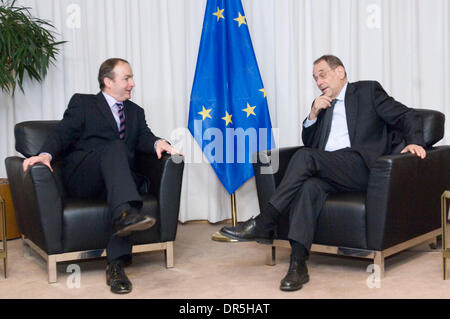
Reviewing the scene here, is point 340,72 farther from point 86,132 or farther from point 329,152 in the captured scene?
point 86,132

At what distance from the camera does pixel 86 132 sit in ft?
10.9

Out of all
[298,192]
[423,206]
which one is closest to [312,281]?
[298,192]

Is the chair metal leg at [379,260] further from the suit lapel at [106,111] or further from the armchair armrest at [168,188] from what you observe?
the suit lapel at [106,111]

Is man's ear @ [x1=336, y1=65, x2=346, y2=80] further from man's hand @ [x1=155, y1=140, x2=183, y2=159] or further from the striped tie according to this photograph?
the striped tie

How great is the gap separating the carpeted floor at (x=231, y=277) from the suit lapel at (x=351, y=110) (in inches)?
29.3

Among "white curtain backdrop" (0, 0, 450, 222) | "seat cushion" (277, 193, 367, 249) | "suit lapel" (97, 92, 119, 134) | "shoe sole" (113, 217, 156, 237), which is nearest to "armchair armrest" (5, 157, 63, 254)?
"shoe sole" (113, 217, 156, 237)

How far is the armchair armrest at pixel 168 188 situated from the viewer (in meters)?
3.16

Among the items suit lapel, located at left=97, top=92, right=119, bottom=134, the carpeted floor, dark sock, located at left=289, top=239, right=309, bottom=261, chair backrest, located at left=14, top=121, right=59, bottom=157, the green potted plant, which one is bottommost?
the carpeted floor

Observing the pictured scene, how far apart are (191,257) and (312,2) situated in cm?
223

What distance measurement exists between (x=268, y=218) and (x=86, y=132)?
1168mm

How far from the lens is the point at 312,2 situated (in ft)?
14.6

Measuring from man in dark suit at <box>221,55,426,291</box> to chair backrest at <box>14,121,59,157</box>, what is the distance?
128cm

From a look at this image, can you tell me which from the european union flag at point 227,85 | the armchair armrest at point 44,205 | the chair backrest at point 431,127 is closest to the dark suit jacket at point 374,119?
the chair backrest at point 431,127

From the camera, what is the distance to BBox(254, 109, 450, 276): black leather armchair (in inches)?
111
